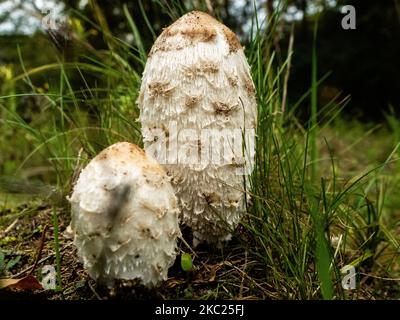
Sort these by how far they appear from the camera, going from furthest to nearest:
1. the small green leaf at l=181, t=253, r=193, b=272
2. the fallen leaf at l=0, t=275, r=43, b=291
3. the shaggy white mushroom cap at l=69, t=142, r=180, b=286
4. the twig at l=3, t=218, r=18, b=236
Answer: the twig at l=3, t=218, r=18, b=236 < the small green leaf at l=181, t=253, r=193, b=272 < the fallen leaf at l=0, t=275, r=43, b=291 < the shaggy white mushroom cap at l=69, t=142, r=180, b=286

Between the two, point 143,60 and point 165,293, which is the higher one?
point 143,60

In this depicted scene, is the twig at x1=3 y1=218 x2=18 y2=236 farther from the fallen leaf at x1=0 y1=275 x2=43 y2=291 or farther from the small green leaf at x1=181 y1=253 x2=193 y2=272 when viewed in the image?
the small green leaf at x1=181 y1=253 x2=193 y2=272

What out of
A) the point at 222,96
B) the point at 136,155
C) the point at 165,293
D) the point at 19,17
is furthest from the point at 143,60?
the point at 19,17

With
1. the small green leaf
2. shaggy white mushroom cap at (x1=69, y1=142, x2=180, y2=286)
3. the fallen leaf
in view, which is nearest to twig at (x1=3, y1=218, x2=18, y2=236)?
the fallen leaf

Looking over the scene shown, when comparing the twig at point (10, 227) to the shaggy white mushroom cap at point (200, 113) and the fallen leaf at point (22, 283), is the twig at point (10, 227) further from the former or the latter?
the shaggy white mushroom cap at point (200, 113)

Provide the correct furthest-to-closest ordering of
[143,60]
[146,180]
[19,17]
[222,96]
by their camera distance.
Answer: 1. [19,17]
2. [143,60]
3. [222,96]
4. [146,180]

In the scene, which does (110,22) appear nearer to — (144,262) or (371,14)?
(371,14)
